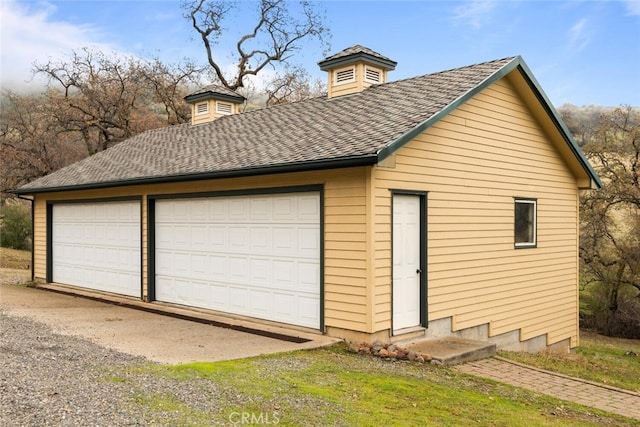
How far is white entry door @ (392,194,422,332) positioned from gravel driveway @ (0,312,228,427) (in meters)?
3.79

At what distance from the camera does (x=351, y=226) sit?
27.5 ft

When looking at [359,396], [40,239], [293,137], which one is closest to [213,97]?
[40,239]

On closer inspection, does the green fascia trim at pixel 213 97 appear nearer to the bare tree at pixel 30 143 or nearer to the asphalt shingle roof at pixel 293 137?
the asphalt shingle roof at pixel 293 137

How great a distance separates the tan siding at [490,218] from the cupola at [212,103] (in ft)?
28.5

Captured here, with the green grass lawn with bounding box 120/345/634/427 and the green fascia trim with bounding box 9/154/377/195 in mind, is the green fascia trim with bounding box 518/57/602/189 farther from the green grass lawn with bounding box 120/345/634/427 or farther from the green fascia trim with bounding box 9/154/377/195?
the green grass lawn with bounding box 120/345/634/427

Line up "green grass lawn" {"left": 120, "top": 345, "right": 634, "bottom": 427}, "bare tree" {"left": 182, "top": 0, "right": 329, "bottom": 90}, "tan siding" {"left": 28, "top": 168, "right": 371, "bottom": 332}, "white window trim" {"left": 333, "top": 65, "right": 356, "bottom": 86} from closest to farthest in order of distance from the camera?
"green grass lawn" {"left": 120, "top": 345, "right": 634, "bottom": 427}
"tan siding" {"left": 28, "top": 168, "right": 371, "bottom": 332}
"white window trim" {"left": 333, "top": 65, "right": 356, "bottom": 86}
"bare tree" {"left": 182, "top": 0, "right": 329, "bottom": 90}

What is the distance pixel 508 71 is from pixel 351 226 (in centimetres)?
456

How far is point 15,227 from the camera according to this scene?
28.4 metres

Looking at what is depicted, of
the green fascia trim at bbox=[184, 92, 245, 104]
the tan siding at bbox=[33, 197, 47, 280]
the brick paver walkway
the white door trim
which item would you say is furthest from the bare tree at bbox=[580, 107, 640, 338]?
the tan siding at bbox=[33, 197, 47, 280]

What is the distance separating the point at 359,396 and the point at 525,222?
726 centimetres

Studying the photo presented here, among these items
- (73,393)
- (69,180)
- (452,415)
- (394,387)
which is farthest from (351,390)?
(69,180)

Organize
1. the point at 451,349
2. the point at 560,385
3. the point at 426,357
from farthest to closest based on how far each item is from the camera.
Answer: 1. the point at 451,349
2. the point at 426,357
3. the point at 560,385

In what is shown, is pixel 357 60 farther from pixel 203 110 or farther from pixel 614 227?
pixel 614 227

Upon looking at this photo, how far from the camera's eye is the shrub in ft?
92.7
